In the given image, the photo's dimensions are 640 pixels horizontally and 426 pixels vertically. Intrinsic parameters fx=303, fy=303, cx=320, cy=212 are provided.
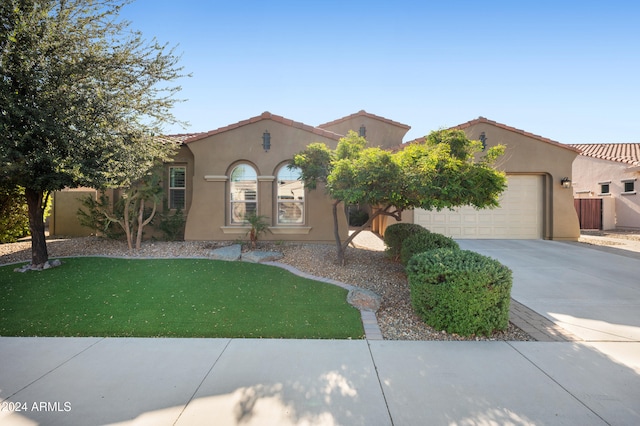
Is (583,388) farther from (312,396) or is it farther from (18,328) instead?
(18,328)

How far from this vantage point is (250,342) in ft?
13.2

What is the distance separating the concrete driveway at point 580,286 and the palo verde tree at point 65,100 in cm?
942

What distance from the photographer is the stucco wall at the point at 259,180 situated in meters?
10.3

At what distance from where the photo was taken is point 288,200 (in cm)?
1048

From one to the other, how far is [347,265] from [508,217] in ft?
29.4

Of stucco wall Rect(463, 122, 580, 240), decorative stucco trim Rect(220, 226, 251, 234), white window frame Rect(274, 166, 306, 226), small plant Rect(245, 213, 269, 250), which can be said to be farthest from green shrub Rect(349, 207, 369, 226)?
small plant Rect(245, 213, 269, 250)

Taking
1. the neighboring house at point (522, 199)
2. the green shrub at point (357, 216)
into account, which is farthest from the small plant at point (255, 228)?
the green shrub at point (357, 216)

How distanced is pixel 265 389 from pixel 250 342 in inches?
42.8

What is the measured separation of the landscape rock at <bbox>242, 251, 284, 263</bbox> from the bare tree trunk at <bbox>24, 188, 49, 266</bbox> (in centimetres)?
495

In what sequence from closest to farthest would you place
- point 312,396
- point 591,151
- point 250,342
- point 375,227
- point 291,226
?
1. point 312,396
2. point 250,342
3. point 291,226
4. point 375,227
5. point 591,151

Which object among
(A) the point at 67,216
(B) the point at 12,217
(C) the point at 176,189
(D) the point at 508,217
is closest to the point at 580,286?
(D) the point at 508,217

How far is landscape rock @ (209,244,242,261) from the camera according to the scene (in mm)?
8505

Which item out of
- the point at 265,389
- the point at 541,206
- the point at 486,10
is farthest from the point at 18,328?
the point at 541,206

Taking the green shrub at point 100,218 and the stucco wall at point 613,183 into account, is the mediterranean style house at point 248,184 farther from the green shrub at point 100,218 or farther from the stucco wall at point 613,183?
the stucco wall at point 613,183
